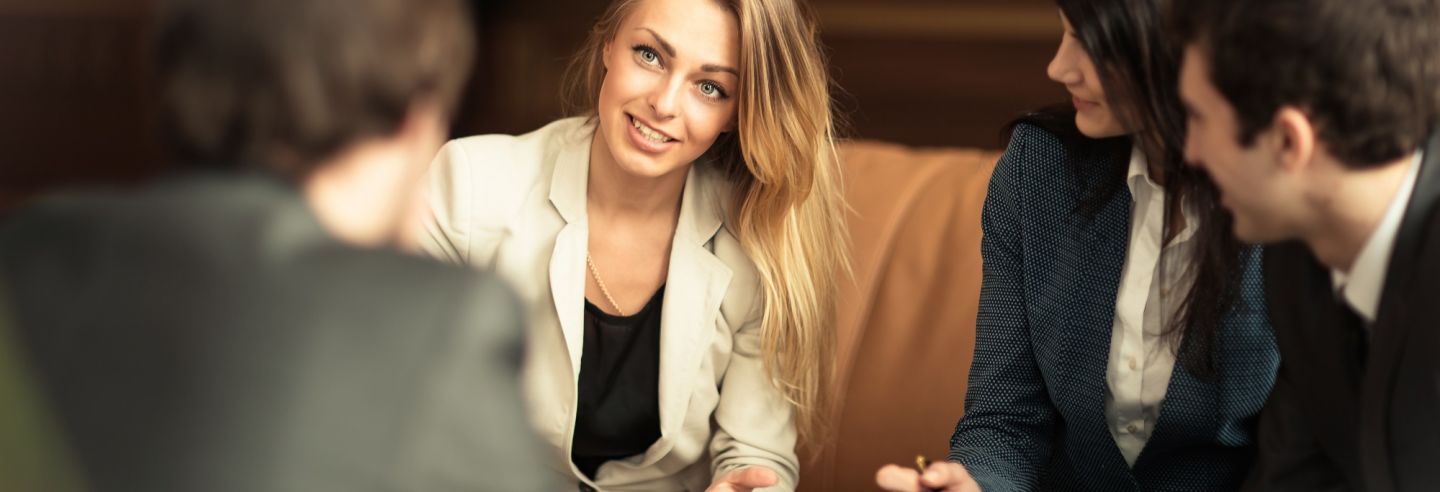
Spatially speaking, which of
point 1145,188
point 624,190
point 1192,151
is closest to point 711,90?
point 624,190

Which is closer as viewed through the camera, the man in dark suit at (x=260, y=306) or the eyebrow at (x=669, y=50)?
the man in dark suit at (x=260, y=306)

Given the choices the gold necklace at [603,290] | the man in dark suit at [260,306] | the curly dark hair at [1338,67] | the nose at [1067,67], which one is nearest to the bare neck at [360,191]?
the man in dark suit at [260,306]

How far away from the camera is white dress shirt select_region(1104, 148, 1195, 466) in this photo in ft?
5.04

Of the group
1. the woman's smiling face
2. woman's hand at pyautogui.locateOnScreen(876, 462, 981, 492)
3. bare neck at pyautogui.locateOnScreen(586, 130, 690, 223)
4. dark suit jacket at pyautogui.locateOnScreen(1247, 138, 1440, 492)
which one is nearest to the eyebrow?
the woman's smiling face

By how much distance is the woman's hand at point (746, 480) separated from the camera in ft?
5.10

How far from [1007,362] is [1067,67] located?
415mm

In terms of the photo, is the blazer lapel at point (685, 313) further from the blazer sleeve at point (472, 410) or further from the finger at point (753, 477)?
the blazer sleeve at point (472, 410)

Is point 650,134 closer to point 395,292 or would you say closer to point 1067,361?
point 1067,361

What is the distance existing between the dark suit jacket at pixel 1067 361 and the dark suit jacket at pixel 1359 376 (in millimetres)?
106

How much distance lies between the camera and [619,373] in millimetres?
1737

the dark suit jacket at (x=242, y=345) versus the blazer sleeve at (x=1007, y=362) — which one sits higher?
the dark suit jacket at (x=242, y=345)

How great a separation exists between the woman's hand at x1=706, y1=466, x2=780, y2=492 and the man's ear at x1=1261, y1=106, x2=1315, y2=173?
0.67m

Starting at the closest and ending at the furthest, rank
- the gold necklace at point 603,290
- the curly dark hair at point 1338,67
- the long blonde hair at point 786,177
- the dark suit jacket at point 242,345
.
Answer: the dark suit jacket at point 242,345 → the curly dark hair at point 1338,67 → the long blonde hair at point 786,177 → the gold necklace at point 603,290

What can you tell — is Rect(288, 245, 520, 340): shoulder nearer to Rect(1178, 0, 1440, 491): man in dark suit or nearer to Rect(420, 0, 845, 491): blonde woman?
Rect(1178, 0, 1440, 491): man in dark suit
